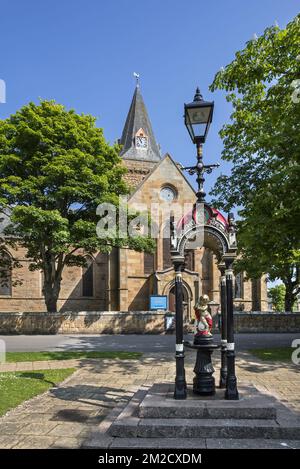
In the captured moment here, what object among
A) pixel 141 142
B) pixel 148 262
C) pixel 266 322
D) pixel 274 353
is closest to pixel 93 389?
pixel 274 353

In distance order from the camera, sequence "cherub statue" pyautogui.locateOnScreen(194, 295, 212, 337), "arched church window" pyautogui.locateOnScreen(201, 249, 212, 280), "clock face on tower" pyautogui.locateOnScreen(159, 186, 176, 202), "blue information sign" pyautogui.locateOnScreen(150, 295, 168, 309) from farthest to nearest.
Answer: "clock face on tower" pyautogui.locateOnScreen(159, 186, 176, 202) < "arched church window" pyautogui.locateOnScreen(201, 249, 212, 280) < "blue information sign" pyautogui.locateOnScreen(150, 295, 168, 309) < "cherub statue" pyautogui.locateOnScreen(194, 295, 212, 337)

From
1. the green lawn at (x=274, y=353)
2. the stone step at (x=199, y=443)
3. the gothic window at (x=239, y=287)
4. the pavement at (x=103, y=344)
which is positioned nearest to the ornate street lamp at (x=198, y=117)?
the stone step at (x=199, y=443)

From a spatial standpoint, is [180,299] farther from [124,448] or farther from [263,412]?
[124,448]

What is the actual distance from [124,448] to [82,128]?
21.5 metres

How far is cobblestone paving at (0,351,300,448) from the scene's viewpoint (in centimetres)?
616

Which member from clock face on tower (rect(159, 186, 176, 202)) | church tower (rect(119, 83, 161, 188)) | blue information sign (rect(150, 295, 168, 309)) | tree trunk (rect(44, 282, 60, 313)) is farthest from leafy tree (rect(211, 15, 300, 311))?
church tower (rect(119, 83, 161, 188))

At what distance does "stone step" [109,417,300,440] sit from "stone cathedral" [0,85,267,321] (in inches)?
951

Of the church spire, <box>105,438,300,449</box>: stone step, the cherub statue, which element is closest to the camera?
<box>105,438,300,449</box>: stone step

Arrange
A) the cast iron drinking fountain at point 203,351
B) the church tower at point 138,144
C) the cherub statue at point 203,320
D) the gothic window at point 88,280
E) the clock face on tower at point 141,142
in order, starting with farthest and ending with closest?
the clock face on tower at point 141,142, the church tower at point 138,144, the gothic window at point 88,280, the cherub statue at point 203,320, the cast iron drinking fountain at point 203,351

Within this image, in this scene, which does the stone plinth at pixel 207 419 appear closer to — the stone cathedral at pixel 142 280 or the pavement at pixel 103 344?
the pavement at pixel 103 344

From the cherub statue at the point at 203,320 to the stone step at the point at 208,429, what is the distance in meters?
1.65

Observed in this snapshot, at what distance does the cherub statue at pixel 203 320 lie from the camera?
Answer: 7344mm

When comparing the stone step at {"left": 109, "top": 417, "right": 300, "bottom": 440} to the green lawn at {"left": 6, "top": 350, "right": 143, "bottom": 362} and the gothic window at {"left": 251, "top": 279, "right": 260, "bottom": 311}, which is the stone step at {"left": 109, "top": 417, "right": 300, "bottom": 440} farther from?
the gothic window at {"left": 251, "top": 279, "right": 260, "bottom": 311}

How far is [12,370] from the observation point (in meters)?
11.7
